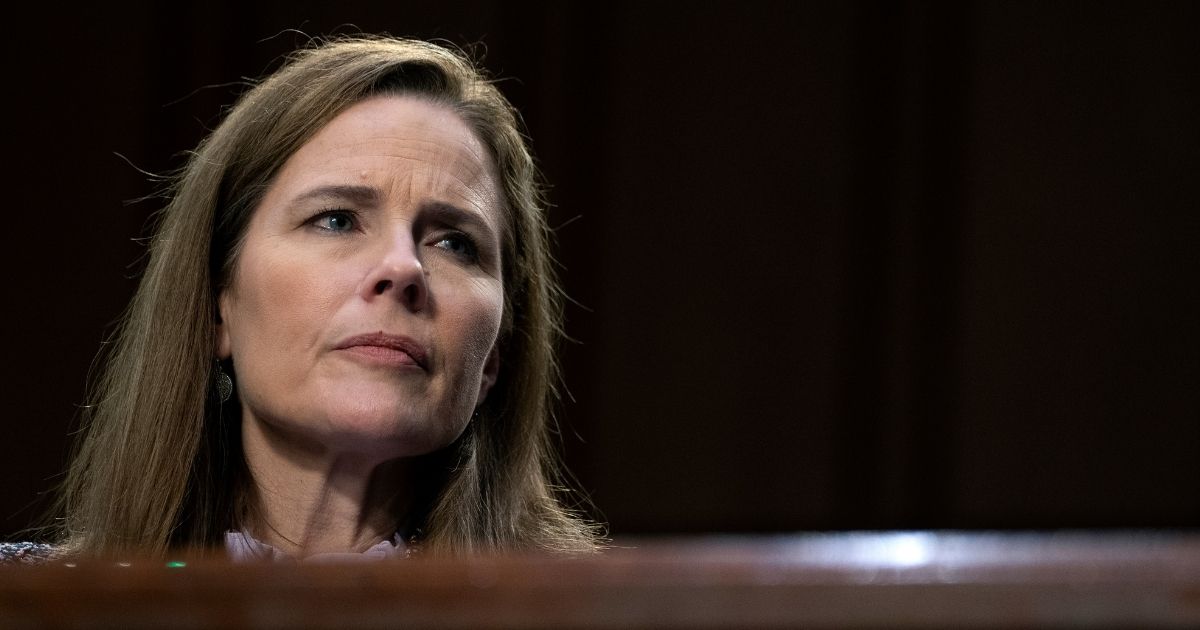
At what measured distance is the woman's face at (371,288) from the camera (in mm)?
975

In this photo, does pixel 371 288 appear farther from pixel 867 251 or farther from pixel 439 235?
pixel 867 251

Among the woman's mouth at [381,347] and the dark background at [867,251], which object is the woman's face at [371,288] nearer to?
the woman's mouth at [381,347]

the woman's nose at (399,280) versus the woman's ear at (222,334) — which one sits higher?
the woman's nose at (399,280)

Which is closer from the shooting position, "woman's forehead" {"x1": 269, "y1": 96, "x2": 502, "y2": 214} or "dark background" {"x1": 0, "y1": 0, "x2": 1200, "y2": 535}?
"woman's forehead" {"x1": 269, "y1": 96, "x2": 502, "y2": 214}

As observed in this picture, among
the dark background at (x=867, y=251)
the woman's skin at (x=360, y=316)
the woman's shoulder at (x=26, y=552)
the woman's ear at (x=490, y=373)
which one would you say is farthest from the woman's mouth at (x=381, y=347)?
the dark background at (x=867, y=251)

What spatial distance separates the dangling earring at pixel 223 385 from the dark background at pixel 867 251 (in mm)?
1526

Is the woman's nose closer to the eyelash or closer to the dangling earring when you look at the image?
the eyelash

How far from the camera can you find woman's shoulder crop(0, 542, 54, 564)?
3.70 ft

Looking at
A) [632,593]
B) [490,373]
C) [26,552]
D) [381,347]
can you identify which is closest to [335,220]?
[381,347]

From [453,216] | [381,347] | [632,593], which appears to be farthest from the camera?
[453,216]

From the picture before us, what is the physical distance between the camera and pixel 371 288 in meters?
0.98

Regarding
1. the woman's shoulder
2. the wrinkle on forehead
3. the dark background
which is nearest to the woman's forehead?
the wrinkle on forehead

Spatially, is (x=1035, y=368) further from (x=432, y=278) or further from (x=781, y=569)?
(x=781, y=569)

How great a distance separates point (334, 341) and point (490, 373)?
25cm
